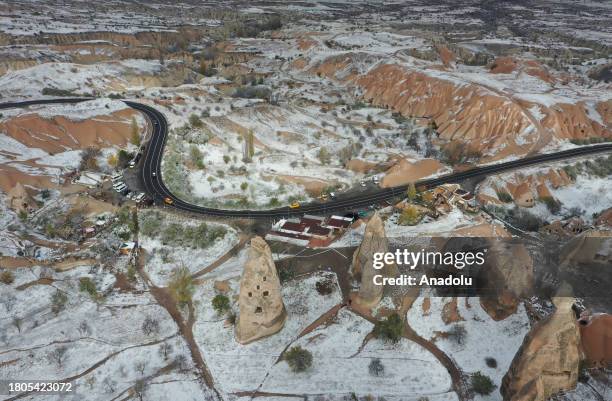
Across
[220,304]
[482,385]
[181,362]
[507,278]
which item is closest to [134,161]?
[220,304]

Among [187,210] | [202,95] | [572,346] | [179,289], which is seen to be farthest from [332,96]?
[572,346]

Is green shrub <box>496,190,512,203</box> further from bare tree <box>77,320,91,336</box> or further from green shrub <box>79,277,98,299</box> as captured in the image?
bare tree <box>77,320,91,336</box>

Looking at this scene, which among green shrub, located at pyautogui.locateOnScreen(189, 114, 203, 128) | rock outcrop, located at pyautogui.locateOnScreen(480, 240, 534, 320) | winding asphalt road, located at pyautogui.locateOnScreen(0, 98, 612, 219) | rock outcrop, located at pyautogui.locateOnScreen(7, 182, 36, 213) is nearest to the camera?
rock outcrop, located at pyautogui.locateOnScreen(480, 240, 534, 320)

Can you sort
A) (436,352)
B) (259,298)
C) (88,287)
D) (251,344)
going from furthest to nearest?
(88,287)
(251,344)
(436,352)
(259,298)

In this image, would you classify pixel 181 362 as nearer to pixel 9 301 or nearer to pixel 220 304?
pixel 220 304

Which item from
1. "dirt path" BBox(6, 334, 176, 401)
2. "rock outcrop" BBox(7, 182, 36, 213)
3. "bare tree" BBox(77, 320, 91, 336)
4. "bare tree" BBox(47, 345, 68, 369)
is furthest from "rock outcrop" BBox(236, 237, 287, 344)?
"rock outcrop" BBox(7, 182, 36, 213)

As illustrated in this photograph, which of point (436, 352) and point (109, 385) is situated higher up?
point (436, 352)

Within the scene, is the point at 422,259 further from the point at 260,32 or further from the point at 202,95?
the point at 260,32
